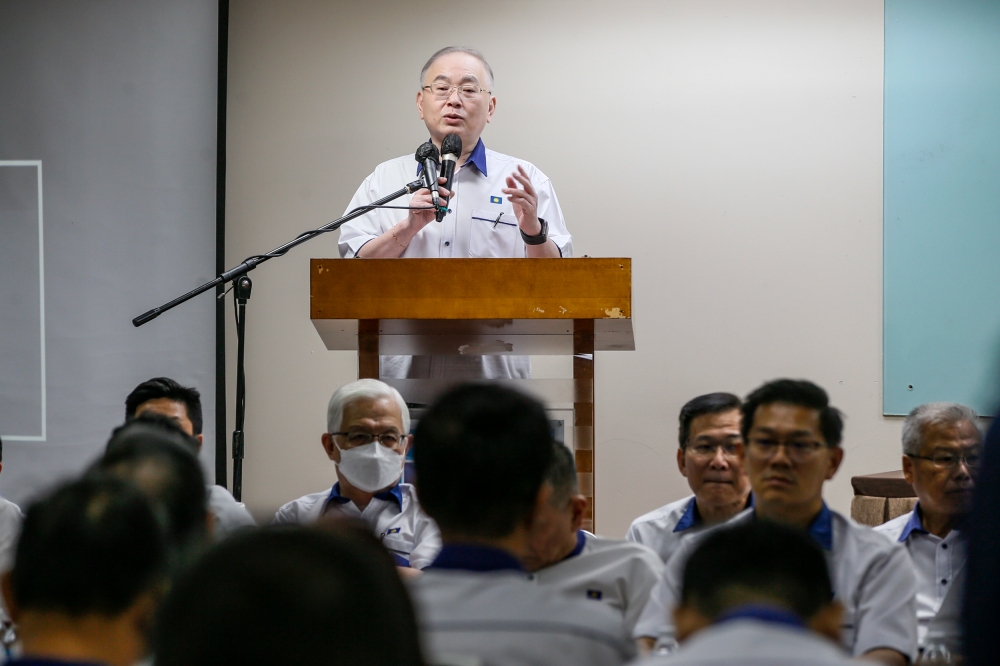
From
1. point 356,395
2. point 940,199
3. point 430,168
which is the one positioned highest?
point 940,199

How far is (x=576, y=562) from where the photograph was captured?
2.04 metres

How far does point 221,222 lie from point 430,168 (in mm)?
2348

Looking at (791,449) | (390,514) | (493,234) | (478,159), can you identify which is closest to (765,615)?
(791,449)

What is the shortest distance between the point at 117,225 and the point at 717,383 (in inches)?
114

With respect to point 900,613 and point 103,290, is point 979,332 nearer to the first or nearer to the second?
point 900,613

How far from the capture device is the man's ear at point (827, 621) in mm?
1087

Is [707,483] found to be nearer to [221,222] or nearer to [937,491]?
[937,491]

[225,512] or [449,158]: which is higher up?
[449,158]

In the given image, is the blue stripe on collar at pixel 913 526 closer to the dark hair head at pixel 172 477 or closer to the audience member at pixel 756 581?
the audience member at pixel 756 581

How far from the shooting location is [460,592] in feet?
4.19

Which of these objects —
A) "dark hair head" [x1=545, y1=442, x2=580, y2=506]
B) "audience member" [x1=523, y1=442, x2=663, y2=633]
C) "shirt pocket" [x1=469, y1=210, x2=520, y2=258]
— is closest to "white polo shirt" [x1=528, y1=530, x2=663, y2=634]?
"audience member" [x1=523, y1=442, x2=663, y2=633]

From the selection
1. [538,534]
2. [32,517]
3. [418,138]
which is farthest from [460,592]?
[418,138]

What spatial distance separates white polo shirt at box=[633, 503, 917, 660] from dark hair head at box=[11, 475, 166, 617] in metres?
1.03

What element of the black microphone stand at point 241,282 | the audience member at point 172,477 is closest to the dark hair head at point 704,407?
the black microphone stand at point 241,282
